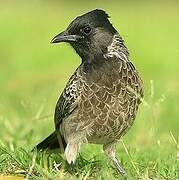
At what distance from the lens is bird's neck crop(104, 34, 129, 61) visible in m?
6.97

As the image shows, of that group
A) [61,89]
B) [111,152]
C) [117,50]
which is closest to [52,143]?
[111,152]

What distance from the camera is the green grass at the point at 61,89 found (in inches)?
255

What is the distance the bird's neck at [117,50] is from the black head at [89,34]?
6 centimetres

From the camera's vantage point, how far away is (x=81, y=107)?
675 centimetres

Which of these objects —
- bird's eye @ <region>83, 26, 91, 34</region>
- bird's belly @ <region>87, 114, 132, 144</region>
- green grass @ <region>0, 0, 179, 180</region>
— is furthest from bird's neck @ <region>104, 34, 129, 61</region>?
bird's belly @ <region>87, 114, 132, 144</region>

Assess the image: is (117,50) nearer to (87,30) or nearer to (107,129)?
(87,30)

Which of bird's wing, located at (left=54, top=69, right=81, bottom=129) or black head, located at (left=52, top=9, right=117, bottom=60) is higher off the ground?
black head, located at (left=52, top=9, right=117, bottom=60)

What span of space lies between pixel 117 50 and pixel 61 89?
17.8 ft

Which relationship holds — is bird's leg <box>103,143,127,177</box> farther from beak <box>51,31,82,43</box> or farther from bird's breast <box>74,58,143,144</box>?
beak <box>51,31,82,43</box>

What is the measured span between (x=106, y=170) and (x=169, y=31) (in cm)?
1408

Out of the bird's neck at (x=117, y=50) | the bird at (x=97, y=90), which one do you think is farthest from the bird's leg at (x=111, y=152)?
the bird's neck at (x=117, y=50)

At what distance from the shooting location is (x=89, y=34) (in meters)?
6.86

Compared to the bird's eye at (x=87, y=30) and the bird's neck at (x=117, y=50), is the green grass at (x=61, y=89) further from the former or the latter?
the bird's eye at (x=87, y=30)

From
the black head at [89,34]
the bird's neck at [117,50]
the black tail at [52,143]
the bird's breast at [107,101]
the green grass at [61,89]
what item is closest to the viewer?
the green grass at [61,89]
